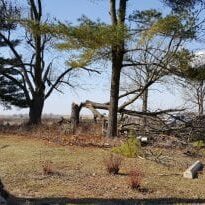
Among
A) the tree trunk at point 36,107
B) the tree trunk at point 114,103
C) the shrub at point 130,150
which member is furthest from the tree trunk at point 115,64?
the tree trunk at point 36,107

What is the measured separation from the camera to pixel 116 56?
827 inches

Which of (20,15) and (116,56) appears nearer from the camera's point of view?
(116,56)

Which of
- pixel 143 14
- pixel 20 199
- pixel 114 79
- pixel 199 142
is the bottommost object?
pixel 20 199

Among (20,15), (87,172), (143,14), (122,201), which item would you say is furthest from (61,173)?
(20,15)

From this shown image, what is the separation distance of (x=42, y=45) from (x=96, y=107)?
7153 mm

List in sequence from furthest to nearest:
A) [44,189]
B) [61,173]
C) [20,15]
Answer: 1. [20,15]
2. [61,173]
3. [44,189]

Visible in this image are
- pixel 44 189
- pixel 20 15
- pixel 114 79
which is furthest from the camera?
pixel 20 15

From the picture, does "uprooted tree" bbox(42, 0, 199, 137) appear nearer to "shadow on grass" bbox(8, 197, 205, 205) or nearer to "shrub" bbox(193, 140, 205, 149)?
"shrub" bbox(193, 140, 205, 149)

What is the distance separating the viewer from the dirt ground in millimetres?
10883

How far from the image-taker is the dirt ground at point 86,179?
10.9 meters

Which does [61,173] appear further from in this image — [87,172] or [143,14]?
[143,14]

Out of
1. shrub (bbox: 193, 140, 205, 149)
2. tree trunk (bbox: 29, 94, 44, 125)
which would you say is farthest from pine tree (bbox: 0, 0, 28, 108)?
shrub (bbox: 193, 140, 205, 149)

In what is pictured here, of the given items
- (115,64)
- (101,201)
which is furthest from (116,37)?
(101,201)

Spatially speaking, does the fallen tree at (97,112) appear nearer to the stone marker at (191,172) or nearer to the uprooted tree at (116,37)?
the uprooted tree at (116,37)
